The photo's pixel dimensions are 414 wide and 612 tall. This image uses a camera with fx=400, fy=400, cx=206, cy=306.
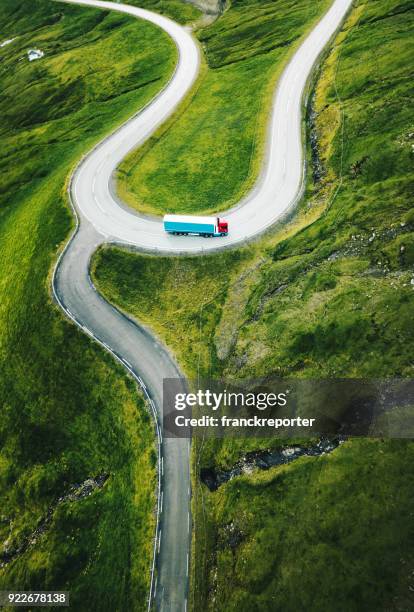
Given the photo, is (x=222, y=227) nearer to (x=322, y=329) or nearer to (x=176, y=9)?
(x=322, y=329)

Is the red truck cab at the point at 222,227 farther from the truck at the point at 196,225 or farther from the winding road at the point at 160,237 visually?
the winding road at the point at 160,237

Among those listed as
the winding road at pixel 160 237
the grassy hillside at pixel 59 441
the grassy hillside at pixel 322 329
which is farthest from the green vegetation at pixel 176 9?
the grassy hillside at pixel 322 329

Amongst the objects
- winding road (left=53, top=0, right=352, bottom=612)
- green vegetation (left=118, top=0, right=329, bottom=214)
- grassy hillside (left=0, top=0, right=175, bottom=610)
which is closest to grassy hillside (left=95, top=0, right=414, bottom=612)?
winding road (left=53, top=0, right=352, bottom=612)

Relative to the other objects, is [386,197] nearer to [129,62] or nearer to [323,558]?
[323,558]

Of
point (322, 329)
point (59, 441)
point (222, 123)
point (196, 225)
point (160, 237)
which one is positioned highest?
point (222, 123)

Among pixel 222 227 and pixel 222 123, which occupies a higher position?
pixel 222 123

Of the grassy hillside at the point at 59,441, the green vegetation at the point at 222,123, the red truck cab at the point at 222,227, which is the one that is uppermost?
Answer: the green vegetation at the point at 222,123

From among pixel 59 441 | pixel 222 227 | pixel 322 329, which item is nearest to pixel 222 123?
pixel 222 227
